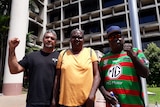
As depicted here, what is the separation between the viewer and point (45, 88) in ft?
7.39

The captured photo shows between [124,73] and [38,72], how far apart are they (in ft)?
3.92

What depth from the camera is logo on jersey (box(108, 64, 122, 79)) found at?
75.9 inches

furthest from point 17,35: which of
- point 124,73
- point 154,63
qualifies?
point 154,63

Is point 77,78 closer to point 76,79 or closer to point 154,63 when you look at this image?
point 76,79

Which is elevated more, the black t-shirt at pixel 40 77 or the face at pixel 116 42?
the face at pixel 116 42

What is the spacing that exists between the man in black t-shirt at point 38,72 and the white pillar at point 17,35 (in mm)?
9630

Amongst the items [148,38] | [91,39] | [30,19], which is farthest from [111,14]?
[30,19]

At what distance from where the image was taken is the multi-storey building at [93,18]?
64.2 ft

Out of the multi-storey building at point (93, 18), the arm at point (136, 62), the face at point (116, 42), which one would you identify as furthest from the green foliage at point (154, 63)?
the arm at point (136, 62)

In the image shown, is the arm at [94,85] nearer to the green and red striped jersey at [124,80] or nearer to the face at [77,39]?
the green and red striped jersey at [124,80]

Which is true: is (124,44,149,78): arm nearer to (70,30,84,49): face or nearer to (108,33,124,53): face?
(108,33,124,53): face

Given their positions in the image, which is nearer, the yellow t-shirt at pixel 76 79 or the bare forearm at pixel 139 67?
the bare forearm at pixel 139 67

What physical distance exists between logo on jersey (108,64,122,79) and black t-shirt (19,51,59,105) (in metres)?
0.81

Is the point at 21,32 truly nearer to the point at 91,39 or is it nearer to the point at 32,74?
the point at 32,74
